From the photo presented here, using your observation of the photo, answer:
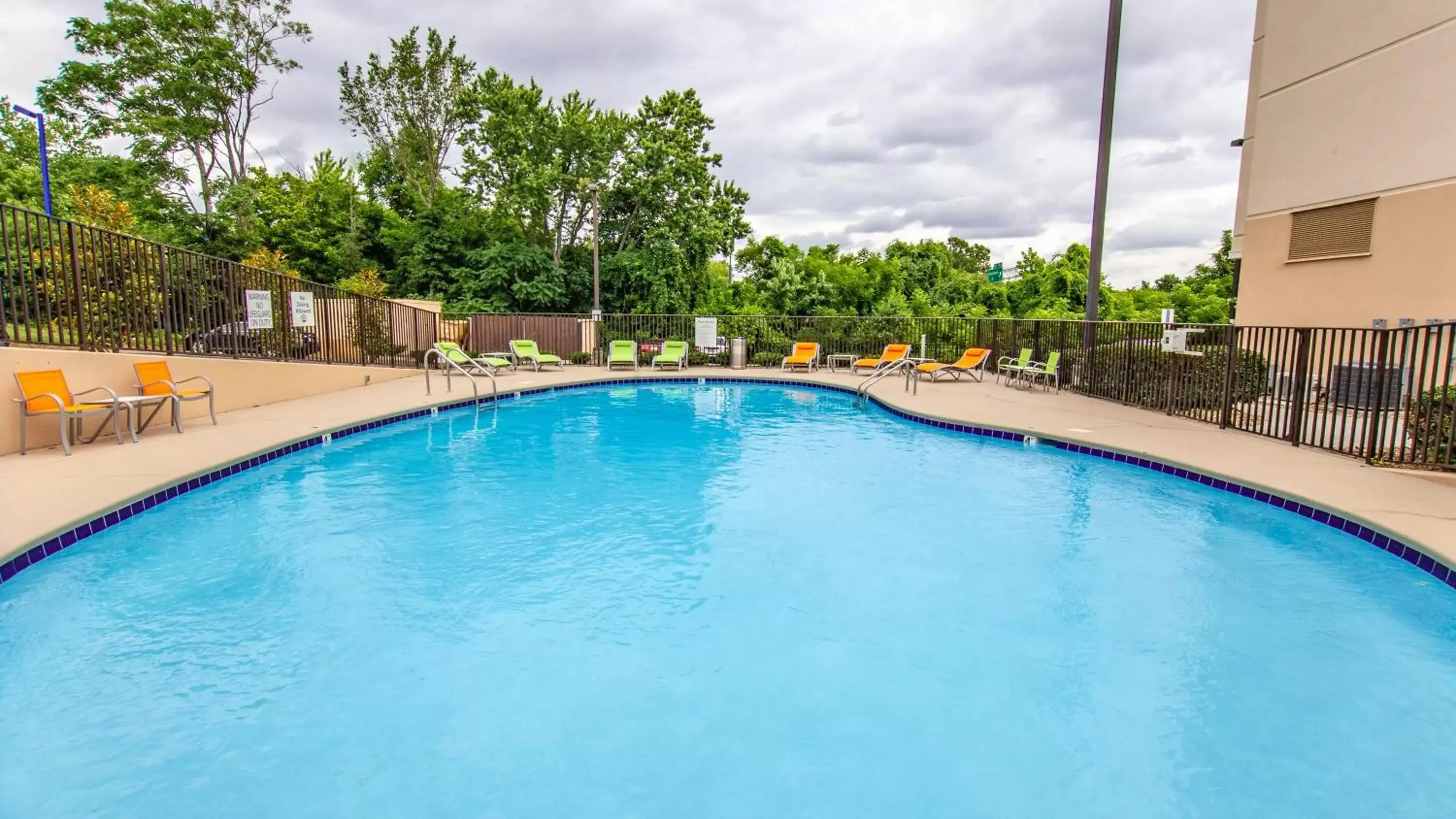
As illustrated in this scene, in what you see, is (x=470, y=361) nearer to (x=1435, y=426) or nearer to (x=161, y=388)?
(x=161, y=388)

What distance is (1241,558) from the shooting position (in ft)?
14.4

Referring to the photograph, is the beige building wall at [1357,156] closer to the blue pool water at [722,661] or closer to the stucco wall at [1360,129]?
the stucco wall at [1360,129]

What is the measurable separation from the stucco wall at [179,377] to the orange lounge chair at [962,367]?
32.1 ft

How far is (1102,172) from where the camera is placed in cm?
1041

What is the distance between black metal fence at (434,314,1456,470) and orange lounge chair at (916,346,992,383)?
739 mm

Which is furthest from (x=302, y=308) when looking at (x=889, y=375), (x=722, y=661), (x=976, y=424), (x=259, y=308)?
(x=889, y=375)

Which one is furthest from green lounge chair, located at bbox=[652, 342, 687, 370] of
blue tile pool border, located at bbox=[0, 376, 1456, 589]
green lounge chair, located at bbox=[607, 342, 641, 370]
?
blue tile pool border, located at bbox=[0, 376, 1456, 589]

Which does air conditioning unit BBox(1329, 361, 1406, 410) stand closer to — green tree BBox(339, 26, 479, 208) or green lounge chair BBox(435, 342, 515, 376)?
green lounge chair BBox(435, 342, 515, 376)

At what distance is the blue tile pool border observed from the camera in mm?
3911

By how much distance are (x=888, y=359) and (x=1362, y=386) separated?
285 inches

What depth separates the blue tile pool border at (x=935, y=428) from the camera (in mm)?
3911

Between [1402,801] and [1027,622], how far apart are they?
1.43m

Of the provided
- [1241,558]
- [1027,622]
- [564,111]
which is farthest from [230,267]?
[564,111]

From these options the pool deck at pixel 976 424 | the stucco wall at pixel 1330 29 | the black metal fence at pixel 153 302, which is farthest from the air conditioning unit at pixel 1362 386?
the black metal fence at pixel 153 302
